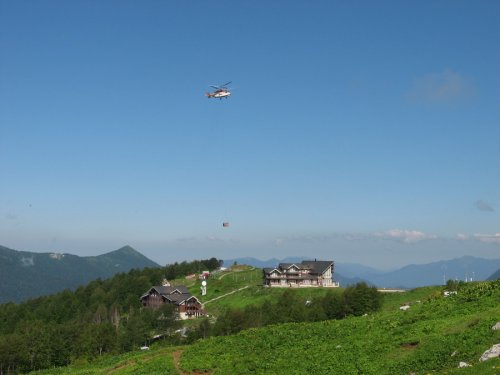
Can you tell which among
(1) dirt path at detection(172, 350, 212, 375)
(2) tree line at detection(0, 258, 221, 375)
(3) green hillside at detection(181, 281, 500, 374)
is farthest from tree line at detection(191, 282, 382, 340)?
(1) dirt path at detection(172, 350, 212, 375)

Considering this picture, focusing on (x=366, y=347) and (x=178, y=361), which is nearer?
(x=366, y=347)

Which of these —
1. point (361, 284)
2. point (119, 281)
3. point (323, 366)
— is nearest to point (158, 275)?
point (119, 281)

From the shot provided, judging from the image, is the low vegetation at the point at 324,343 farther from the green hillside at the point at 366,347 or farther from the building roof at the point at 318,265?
the building roof at the point at 318,265

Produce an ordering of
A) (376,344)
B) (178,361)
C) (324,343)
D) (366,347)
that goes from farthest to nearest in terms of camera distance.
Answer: (178,361), (324,343), (376,344), (366,347)

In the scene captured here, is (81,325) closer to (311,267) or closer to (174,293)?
(174,293)

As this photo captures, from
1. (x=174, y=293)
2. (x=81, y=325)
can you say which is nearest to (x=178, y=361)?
(x=81, y=325)

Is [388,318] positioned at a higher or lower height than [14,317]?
higher

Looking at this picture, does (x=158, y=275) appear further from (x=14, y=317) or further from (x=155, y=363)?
(x=155, y=363)

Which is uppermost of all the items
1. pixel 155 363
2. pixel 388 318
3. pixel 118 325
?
pixel 388 318
